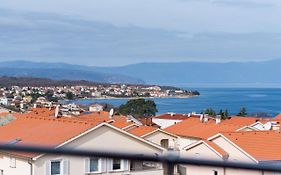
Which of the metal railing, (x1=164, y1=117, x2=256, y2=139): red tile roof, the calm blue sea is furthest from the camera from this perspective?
the calm blue sea

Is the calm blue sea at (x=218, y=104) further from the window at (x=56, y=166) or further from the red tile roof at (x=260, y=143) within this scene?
the window at (x=56, y=166)

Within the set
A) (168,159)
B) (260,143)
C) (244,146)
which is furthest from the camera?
(260,143)

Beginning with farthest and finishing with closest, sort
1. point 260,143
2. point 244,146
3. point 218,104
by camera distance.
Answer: point 218,104 < point 260,143 < point 244,146

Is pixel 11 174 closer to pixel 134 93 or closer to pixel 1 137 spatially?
pixel 1 137

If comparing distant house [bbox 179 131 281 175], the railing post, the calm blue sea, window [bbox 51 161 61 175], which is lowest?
the railing post

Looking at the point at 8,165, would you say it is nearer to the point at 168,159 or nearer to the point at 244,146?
the point at 168,159

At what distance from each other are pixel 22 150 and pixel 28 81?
124m

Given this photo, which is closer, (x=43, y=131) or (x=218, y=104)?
(x=43, y=131)

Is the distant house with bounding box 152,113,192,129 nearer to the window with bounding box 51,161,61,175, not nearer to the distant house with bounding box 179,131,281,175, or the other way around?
the distant house with bounding box 179,131,281,175

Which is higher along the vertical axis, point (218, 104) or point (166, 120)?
point (218, 104)

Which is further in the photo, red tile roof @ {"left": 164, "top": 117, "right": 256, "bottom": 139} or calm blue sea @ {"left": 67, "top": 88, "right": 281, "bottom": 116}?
calm blue sea @ {"left": 67, "top": 88, "right": 281, "bottom": 116}

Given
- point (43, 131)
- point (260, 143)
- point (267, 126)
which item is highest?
point (267, 126)

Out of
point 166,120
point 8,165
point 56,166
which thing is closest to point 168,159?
point 56,166

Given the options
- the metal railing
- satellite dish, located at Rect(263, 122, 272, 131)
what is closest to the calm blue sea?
satellite dish, located at Rect(263, 122, 272, 131)
